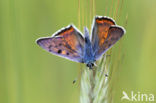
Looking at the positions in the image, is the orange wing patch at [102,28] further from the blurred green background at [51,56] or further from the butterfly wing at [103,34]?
the blurred green background at [51,56]

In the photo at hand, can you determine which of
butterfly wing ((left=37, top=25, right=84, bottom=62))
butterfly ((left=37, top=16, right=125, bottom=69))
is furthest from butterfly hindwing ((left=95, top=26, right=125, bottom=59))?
butterfly wing ((left=37, top=25, right=84, bottom=62))

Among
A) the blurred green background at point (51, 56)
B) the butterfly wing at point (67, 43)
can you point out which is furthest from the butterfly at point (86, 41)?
the blurred green background at point (51, 56)

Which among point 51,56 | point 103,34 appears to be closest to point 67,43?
point 103,34

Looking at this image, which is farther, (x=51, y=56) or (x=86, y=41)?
(x=51, y=56)

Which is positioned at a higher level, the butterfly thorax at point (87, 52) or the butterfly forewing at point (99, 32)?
the butterfly forewing at point (99, 32)

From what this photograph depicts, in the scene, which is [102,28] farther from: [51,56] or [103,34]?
[51,56]

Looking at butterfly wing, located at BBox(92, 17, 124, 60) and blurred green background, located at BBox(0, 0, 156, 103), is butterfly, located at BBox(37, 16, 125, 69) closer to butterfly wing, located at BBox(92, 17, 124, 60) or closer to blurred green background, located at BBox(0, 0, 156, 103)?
butterfly wing, located at BBox(92, 17, 124, 60)
